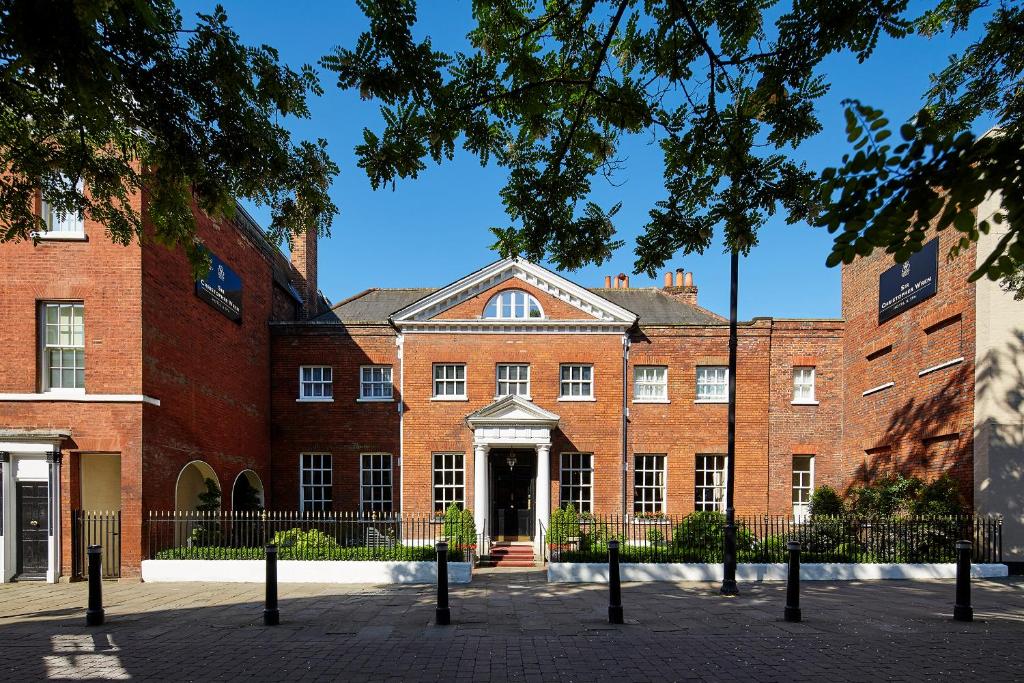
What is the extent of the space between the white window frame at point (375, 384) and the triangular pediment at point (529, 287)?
67.2 inches

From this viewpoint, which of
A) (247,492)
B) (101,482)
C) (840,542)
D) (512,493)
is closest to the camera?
(840,542)

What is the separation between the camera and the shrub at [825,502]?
18031mm

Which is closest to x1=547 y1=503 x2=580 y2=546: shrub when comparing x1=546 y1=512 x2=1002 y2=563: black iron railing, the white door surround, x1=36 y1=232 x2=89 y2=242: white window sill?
x1=546 y1=512 x2=1002 y2=563: black iron railing

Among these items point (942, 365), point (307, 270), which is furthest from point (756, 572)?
point (307, 270)

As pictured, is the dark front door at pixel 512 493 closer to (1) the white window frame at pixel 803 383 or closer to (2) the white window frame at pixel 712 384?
(2) the white window frame at pixel 712 384

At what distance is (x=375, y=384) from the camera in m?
20.8

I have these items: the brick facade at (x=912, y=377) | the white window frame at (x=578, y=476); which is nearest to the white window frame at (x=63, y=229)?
the white window frame at (x=578, y=476)

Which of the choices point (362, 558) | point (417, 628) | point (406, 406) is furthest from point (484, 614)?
point (406, 406)

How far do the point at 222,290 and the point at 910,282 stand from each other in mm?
18017

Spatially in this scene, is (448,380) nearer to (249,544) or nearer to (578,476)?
(578,476)

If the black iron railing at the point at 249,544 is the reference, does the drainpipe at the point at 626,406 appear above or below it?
above

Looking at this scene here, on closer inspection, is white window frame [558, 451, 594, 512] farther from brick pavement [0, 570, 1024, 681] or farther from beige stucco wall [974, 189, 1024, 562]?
beige stucco wall [974, 189, 1024, 562]

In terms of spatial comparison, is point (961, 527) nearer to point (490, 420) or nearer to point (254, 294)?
point (490, 420)

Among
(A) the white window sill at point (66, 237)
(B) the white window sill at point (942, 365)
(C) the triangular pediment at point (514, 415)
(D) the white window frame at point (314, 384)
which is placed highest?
(A) the white window sill at point (66, 237)
